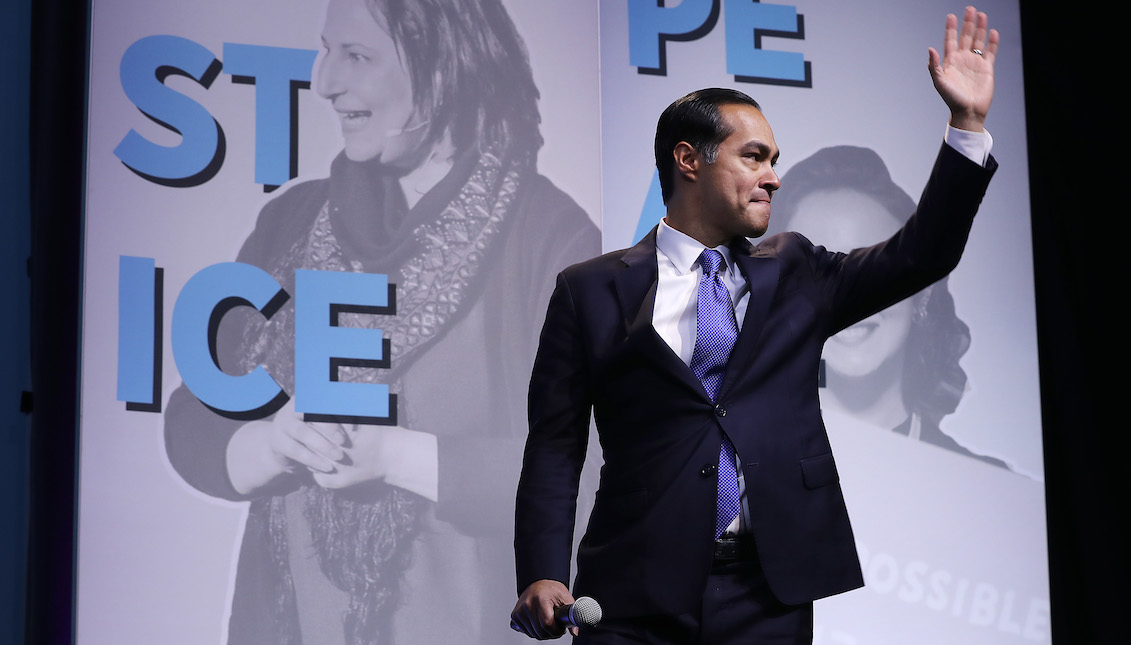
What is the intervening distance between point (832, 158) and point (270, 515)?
199 cm

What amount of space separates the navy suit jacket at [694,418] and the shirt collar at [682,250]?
0.09 ft

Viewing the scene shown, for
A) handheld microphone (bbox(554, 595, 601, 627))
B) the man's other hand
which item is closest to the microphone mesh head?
handheld microphone (bbox(554, 595, 601, 627))

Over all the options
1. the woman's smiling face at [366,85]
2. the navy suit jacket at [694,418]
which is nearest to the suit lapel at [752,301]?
the navy suit jacket at [694,418]

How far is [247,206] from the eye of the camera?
327cm

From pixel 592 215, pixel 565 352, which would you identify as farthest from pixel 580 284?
→ pixel 592 215

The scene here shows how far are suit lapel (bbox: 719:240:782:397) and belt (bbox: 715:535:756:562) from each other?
220mm

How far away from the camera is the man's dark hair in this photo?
6.90ft

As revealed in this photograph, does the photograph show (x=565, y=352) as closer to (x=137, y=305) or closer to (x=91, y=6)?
(x=137, y=305)

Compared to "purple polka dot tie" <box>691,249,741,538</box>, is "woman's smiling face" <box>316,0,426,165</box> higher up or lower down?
higher up

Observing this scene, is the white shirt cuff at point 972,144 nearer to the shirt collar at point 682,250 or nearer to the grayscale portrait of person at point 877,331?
the shirt collar at point 682,250

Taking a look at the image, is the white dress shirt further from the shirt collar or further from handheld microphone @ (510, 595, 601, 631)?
handheld microphone @ (510, 595, 601, 631)

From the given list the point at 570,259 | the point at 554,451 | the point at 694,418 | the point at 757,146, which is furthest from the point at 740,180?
the point at 570,259

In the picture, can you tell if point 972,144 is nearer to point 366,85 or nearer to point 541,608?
point 541,608

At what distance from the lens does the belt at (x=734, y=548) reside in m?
1.82
